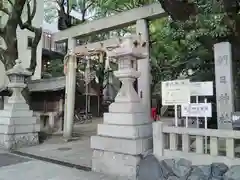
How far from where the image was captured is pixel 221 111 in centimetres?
629

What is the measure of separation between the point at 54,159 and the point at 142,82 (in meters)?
3.58

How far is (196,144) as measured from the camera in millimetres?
4473

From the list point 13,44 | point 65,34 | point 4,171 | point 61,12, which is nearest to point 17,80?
point 13,44

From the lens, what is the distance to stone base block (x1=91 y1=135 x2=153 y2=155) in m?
5.05

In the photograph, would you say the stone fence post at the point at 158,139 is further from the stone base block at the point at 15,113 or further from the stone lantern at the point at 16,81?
the stone lantern at the point at 16,81

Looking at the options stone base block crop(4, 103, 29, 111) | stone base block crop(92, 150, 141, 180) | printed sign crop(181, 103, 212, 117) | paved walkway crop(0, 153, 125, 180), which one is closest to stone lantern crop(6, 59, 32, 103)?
stone base block crop(4, 103, 29, 111)

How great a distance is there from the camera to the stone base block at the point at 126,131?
17.0 ft

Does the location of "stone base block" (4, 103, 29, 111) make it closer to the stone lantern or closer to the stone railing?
the stone lantern

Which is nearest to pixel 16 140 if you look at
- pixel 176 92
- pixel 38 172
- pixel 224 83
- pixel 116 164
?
pixel 38 172

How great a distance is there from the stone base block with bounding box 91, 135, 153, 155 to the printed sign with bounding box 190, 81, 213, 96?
1.37 metres

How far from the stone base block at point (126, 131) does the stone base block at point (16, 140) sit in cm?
428

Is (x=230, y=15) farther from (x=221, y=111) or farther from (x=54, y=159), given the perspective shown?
(x=54, y=159)

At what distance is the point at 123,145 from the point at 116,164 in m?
0.49

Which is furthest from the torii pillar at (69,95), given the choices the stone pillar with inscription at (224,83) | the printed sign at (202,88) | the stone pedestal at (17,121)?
the printed sign at (202,88)
